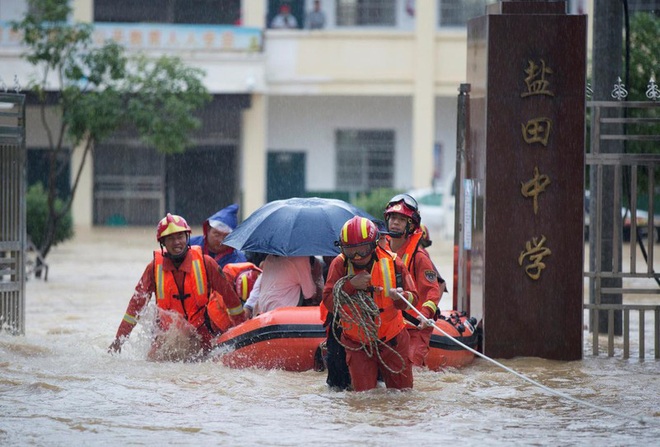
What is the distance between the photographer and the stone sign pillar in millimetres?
10852

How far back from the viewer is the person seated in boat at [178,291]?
10133 millimetres

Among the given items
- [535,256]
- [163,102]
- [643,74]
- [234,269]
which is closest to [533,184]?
[535,256]

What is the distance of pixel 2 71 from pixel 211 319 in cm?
2285

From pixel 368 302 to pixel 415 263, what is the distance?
1.26 m

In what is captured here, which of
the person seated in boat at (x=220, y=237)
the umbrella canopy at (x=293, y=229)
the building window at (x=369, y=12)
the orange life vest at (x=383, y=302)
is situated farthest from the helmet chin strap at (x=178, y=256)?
the building window at (x=369, y=12)

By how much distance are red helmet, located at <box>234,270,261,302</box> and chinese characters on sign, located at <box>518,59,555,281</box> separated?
258 centimetres

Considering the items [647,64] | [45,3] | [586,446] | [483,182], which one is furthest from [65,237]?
[586,446]

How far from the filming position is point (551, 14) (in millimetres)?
10891

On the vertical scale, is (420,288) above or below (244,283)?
above

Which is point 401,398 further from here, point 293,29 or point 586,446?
point 293,29

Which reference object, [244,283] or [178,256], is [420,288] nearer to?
[178,256]

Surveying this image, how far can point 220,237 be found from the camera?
11398 millimetres

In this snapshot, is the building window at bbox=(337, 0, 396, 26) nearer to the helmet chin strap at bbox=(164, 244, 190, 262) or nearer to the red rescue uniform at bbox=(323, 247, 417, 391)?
the helmet chin strap at bbox=(164, 244, 190, 262)

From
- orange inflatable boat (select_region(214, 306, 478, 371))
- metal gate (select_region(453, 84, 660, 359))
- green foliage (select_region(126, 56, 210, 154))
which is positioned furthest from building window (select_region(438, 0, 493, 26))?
orange inflatable boat (select_region(214, 306, 478, 371))
